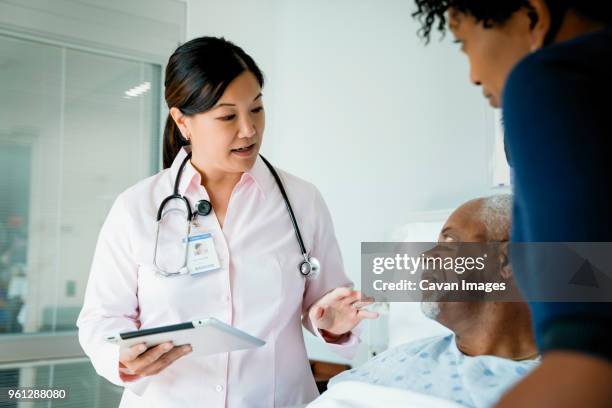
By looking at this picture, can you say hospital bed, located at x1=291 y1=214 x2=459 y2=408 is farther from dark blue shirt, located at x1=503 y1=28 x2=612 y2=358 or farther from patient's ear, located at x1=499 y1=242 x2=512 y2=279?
dark blue shirt, located at x1=503 y1=28 x2=612 y2=358

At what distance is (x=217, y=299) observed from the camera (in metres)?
→ 1.47

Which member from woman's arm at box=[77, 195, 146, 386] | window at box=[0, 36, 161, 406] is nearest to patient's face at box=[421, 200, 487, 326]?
woman's arm at box=[77, 195, 146, 386]

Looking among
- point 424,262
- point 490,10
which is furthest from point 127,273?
point 490,10

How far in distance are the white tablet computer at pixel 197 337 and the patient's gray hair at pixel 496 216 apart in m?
0.57

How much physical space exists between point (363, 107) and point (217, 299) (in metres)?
1.50

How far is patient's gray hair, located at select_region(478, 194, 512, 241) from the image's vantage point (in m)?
1.32

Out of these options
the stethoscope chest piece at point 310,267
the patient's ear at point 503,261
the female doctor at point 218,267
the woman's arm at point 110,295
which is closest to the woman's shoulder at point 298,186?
the female doctor at point 218,267

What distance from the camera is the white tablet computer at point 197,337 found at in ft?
3.73

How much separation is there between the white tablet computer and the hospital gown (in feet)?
1.12

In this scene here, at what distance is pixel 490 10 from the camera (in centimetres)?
51

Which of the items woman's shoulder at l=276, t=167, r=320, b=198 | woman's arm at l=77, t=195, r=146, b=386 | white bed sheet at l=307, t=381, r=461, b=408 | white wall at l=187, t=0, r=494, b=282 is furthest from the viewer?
white wall at l=187, t=0, r=494, b=282

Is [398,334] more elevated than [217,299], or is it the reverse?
[217,299]

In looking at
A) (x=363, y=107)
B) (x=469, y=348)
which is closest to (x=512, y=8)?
(x=469, y=348)

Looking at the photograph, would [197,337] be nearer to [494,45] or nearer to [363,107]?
[494,45]
